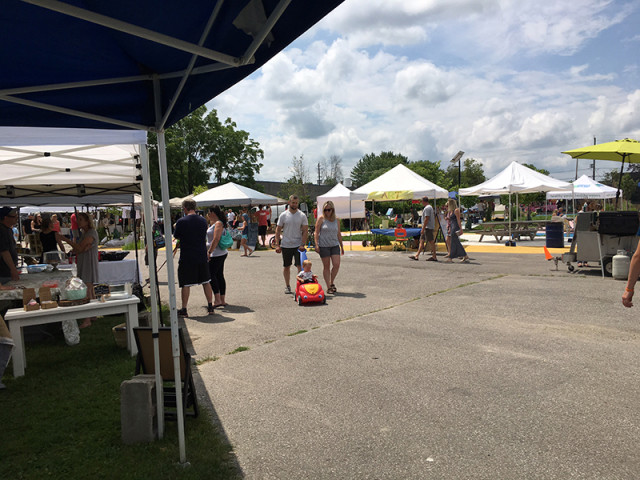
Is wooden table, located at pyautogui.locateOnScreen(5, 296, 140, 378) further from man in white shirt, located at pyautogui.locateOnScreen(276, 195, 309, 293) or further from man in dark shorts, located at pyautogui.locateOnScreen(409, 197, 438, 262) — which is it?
man in dark shorts, located at pyautogui.locateOnScreen(409, 197, 438, 262)

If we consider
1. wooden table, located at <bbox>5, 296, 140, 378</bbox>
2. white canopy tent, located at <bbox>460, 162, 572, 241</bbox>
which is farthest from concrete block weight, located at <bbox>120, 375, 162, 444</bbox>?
white canopy tent, located at <bbox>460, 162, 572, 241</bbox>

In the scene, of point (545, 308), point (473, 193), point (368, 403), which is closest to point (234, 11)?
point (368, 403)

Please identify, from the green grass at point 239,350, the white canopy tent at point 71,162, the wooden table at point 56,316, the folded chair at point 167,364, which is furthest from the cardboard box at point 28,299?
the green grass at point 239,350

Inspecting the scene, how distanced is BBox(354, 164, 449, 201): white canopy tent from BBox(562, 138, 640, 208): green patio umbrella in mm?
5278

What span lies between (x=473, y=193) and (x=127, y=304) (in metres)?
17.9

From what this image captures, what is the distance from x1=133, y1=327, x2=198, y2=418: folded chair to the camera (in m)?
3.99

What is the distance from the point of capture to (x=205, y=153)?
173 ft

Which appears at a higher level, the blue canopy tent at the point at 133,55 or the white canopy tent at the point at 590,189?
the white canopy tent at the point at 590,189

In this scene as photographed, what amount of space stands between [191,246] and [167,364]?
11.7 ft

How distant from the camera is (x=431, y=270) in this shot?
42.4ft

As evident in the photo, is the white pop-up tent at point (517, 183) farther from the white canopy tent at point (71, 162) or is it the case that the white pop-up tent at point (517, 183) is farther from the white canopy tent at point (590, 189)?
the white canopy tent at point (71, 162)

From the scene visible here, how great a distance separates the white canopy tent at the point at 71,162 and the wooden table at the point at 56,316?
1573 mm

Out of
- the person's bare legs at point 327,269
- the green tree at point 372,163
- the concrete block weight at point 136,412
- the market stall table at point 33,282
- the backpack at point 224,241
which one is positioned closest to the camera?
the concrete block weight at point 136,412

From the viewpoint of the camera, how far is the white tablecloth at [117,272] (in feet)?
33.4
